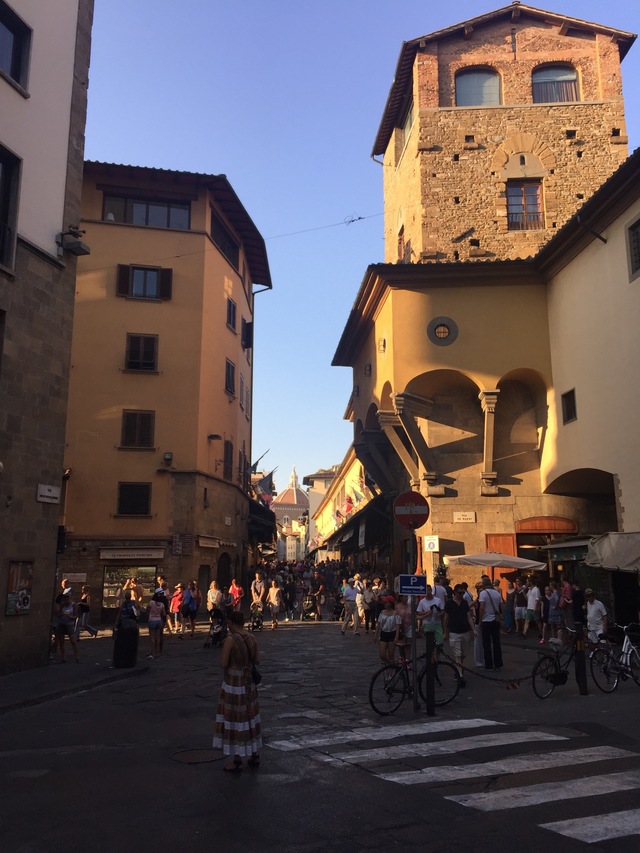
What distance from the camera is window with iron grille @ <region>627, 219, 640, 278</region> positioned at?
1886 centimetres

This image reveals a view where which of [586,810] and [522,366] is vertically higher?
[522,366]

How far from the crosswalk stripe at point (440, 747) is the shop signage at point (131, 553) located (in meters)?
21.2

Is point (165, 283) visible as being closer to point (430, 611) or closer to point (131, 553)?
point (131, 553)

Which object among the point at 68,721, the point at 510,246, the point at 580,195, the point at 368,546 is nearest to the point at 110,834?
the point at 68,721

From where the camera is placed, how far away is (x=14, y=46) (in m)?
15.7

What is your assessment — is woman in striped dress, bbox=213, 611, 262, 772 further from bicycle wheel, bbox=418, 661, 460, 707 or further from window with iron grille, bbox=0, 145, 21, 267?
window with iron grille, bbox=0, 145, 21, 267

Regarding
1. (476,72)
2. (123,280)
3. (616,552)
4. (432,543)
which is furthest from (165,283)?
(616,552)

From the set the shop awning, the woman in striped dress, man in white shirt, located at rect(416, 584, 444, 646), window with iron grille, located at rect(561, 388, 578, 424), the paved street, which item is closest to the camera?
the paved street

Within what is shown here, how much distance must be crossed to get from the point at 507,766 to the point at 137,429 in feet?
78.7

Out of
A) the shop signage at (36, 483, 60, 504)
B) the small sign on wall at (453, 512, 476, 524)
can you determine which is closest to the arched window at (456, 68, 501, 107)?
the small sign on wall at (453, 512, 476, 524)

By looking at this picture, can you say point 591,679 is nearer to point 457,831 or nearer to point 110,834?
point 457,831

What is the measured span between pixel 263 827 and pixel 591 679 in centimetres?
908

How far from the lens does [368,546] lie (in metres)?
36.6

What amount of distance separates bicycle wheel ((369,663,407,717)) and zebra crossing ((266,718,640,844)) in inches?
28.5
